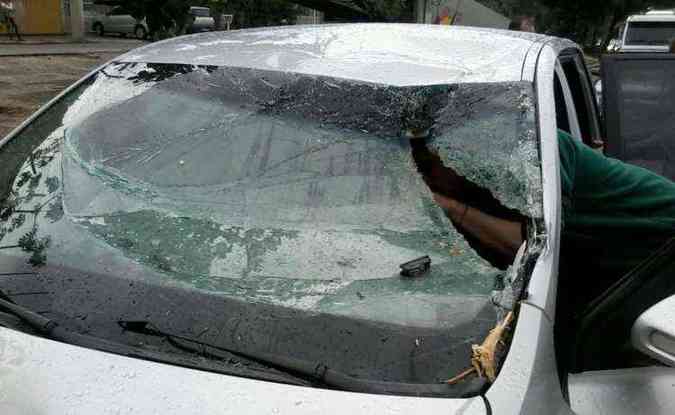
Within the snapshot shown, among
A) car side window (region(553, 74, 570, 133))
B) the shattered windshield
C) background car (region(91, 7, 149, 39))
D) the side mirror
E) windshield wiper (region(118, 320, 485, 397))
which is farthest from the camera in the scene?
background car (region(91, 7, 149, 39))

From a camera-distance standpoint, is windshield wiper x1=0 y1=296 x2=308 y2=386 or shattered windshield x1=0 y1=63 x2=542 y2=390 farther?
shattered windshield x1=0 y1=63 x2=542 y2=390

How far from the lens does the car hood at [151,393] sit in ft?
3.93

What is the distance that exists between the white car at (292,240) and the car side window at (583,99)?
22.9 inches

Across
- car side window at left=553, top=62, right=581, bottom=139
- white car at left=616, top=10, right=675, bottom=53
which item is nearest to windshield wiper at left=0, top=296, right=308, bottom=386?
car side window at left=553, top=62, right=581, bottom=139

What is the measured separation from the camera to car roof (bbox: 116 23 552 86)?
1.99 m

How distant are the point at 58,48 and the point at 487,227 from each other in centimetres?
2175

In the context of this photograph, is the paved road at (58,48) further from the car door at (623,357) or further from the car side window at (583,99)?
the car door at (623,357)

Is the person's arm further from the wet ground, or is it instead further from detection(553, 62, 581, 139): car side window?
the wet ground

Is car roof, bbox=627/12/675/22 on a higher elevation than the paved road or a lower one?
higher

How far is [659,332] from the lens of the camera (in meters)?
1.14

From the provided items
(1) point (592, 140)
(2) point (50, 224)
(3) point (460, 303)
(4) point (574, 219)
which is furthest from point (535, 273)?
(1) point (592, 140)

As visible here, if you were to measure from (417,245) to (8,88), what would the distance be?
12137 millimetres

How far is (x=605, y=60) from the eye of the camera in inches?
127

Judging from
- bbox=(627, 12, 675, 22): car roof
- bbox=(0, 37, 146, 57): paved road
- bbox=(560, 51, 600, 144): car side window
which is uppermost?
bbox=(627, 12, 675, 22): car roof
